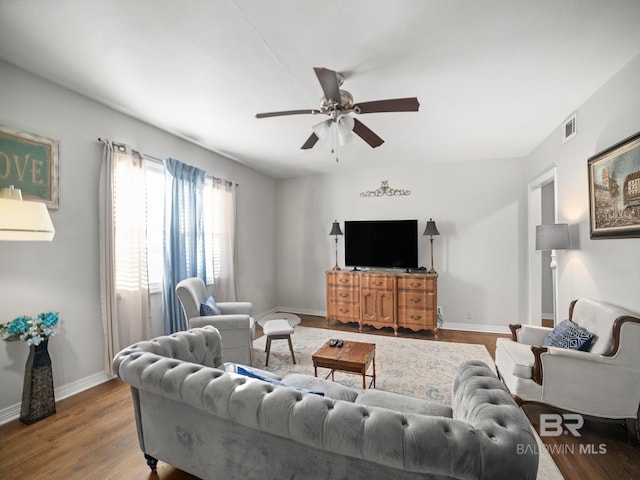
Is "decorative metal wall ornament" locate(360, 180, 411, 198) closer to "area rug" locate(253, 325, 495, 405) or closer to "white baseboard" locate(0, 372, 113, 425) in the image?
"area rug" locate(253, 325, 495, 405)

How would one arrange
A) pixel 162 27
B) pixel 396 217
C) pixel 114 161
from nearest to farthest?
pixel 162 27 → pixel 114 161 → pixel 396 217

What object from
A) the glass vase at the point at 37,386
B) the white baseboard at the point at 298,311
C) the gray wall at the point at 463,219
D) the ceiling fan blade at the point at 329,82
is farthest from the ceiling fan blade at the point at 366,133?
the white baseboard at the point at 298,311

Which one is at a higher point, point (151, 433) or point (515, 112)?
point (515, 112)

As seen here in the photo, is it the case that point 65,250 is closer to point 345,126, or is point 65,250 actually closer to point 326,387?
point 326,387

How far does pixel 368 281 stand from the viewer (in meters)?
4.57

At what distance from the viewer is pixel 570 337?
7.41 ft

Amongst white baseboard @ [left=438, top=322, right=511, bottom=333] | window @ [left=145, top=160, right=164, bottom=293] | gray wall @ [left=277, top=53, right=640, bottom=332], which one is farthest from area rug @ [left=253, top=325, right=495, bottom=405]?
window @ [left=145, top=160, right=164, bottom=293]

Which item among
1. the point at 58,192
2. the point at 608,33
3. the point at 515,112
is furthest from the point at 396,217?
the point at 58,192

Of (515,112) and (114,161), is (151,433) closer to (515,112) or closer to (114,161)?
(114,161)

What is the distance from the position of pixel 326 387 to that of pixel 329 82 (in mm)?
1959

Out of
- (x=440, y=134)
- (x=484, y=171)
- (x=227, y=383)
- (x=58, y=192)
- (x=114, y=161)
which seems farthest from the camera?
(x=484, y=171)

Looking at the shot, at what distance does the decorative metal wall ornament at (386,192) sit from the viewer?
16.4 ft

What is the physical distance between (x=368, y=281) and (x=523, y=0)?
3.65 meters

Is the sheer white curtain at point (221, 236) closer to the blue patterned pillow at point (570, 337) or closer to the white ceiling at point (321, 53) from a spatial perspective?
the white ceiling at point (321, 53)
